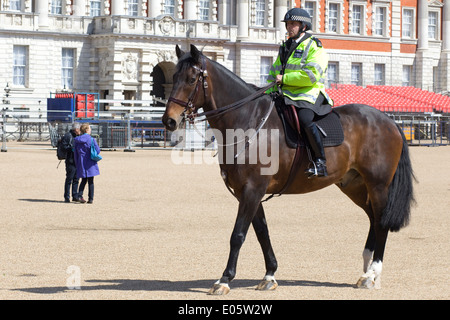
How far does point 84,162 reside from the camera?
16.6m

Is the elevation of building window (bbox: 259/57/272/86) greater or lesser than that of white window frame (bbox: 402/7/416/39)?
lesser

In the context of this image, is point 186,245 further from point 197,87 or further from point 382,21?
point 382,21

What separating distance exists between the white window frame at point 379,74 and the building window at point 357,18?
7.95 ft

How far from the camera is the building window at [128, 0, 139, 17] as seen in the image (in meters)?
46.5

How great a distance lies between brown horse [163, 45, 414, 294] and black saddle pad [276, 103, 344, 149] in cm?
6

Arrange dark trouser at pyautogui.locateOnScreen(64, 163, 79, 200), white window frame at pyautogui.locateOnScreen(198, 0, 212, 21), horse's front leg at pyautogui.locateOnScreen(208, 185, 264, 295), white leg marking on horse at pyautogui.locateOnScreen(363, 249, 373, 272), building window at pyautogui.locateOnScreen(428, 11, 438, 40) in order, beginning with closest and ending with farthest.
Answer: horse's front leg at pyautogui.locateOnScreen(208, 185, 264, 295), white leg marking on horse at pyautogui.locateOnScreen(363, 249, 373, 272), dark trouser at pyautogui.locateOnScreen(64, 163, 79, 200), white window frame at pyautogui.locateOnScreen(198, 0, 212, 21), building window at pyautogui.locateOnScreen(428, 11, 438, 40)

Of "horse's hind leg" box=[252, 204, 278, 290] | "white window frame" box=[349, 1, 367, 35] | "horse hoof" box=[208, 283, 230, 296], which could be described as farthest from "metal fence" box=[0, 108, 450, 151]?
"horse hoof" box=[208, 283, 230, 296]

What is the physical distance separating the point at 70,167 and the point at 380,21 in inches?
1620

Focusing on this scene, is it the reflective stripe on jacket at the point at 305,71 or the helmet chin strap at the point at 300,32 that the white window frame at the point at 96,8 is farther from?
the reflective stripe on jacket at the point at 305,71

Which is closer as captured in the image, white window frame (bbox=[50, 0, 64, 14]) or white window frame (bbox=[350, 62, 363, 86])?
white window frame (bbox=[50, 0, 64, 14])

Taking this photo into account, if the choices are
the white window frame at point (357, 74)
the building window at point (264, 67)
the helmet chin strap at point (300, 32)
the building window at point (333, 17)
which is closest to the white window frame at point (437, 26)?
the white window frame at point (357, 74)

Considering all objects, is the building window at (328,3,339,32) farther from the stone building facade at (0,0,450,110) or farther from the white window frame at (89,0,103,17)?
the white window frame at (89,0,103,17)
